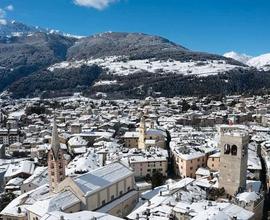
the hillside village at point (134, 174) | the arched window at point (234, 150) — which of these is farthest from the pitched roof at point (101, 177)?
the arched window at point (234, 150)

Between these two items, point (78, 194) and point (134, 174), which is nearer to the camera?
point (78, 194)

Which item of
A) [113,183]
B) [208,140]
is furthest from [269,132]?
[113,183]

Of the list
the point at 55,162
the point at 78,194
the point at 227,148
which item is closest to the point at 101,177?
the point at 78,194

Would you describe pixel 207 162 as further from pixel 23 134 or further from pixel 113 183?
pixel 23 134

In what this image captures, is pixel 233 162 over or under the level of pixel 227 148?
under

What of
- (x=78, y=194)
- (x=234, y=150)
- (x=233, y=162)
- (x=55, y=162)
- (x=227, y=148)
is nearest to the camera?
(x=78, y=194)

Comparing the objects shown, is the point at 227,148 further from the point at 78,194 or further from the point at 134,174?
the point at 78,194
